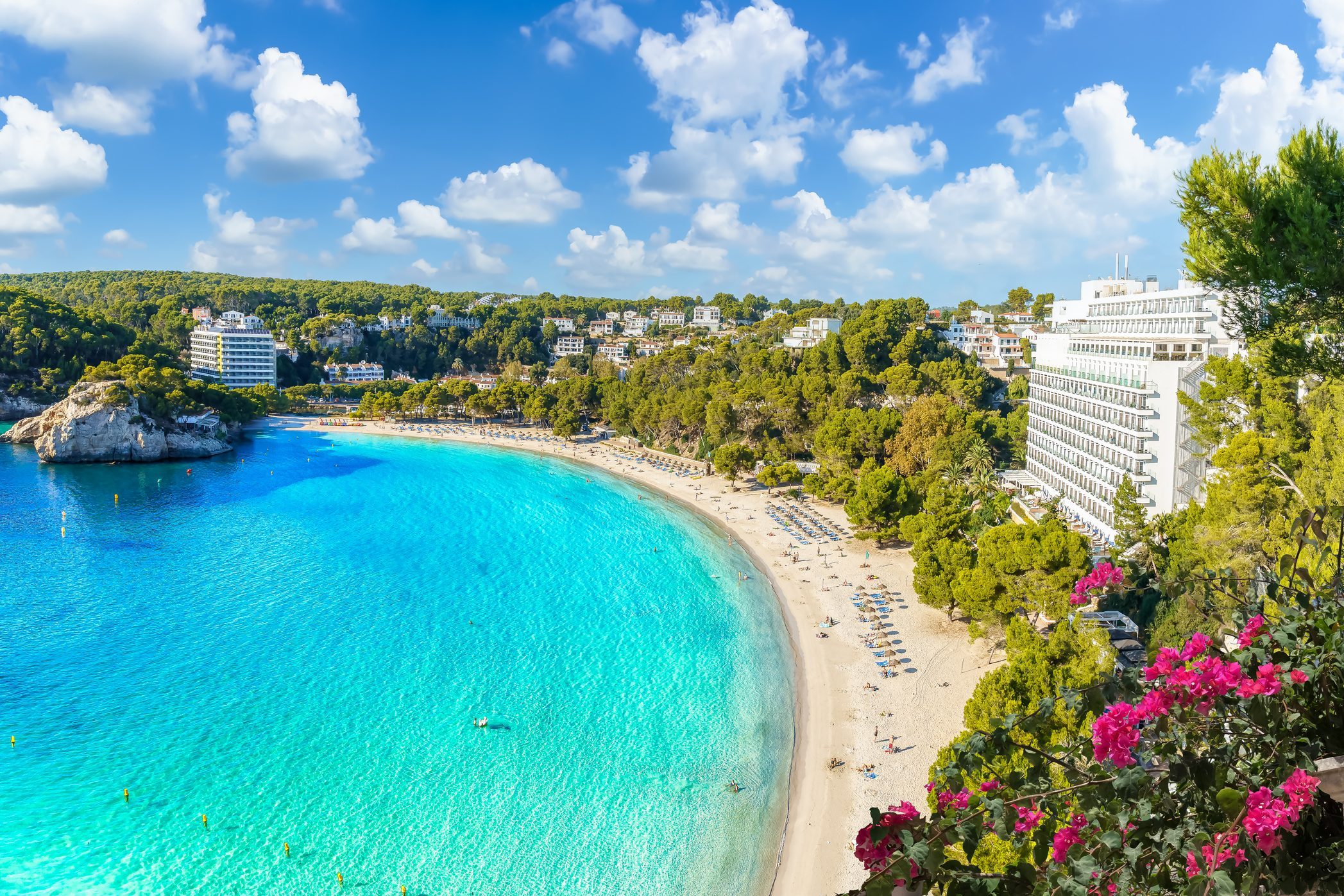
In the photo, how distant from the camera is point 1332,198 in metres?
8.46

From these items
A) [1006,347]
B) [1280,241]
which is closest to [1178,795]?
[1280,241]

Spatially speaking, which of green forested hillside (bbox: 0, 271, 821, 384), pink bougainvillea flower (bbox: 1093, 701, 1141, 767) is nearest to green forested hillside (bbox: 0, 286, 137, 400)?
green forested hillside (bbox: 0, 271, 821, 384)

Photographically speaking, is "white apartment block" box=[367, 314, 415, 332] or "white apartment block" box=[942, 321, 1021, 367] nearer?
"white apartment block" box=[942, 321, 1021, 367]

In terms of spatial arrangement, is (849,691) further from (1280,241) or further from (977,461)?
(977,461)

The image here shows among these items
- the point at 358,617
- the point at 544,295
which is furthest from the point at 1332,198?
the point at 544,295

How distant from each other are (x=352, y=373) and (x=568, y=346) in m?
32.9

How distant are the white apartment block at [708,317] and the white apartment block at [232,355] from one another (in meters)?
69.9

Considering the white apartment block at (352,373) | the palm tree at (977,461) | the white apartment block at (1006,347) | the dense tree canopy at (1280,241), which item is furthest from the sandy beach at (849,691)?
the white apartment block at (352,373)

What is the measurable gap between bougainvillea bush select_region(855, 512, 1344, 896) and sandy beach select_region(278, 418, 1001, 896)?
46.2 feet

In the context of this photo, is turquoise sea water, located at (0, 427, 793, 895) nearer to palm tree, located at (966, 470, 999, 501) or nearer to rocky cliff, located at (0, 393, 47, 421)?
palm tree, located at (966, 470, 999, 501)

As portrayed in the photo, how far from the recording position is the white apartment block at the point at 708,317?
138250 mm

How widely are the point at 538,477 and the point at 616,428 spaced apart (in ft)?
51.1

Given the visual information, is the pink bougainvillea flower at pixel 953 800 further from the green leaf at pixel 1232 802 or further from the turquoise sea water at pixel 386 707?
the turquoise sea water at pixel 386 707

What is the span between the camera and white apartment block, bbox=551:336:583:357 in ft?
400
